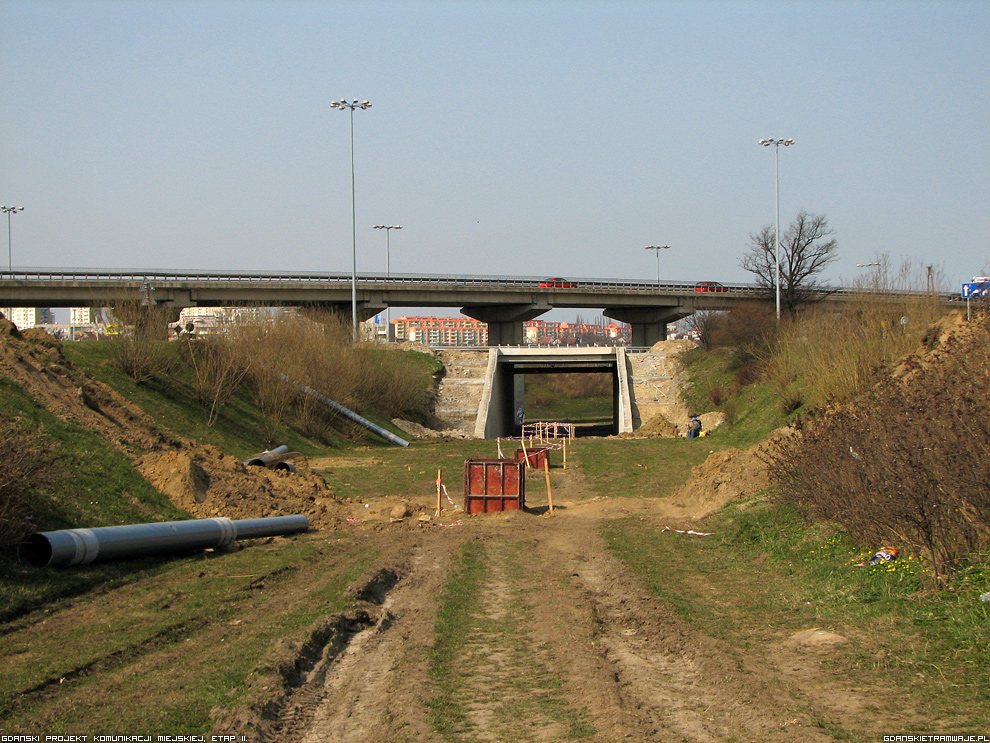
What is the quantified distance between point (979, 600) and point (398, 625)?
18.5 feet

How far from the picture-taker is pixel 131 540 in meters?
11.8

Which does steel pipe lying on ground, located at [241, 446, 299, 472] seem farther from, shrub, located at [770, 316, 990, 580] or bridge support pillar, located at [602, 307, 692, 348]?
bridge support pillar, located at [602, 307, 692, 348]

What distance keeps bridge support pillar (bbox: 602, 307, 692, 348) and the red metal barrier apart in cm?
5661

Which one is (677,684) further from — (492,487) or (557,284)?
(557,284)

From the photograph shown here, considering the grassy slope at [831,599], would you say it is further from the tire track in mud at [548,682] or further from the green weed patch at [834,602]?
the tire track in mud at [548,682]

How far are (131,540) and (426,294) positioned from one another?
53.2 meters

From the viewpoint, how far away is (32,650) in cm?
788

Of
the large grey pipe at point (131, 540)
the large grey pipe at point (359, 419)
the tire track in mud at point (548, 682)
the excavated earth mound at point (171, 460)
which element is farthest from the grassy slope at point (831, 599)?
the large grey pipe at point (359, 419)

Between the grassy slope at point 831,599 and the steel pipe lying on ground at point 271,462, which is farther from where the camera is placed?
the steel pipe lying on ground at point 271,462

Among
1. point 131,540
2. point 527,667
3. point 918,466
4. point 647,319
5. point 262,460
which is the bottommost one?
point 262,460

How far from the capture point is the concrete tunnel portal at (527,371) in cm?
4906

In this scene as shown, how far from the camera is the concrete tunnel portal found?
1932 inches

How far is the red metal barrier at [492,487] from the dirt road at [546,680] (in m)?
6.93

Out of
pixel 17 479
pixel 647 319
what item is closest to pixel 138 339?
pixel 17 479
